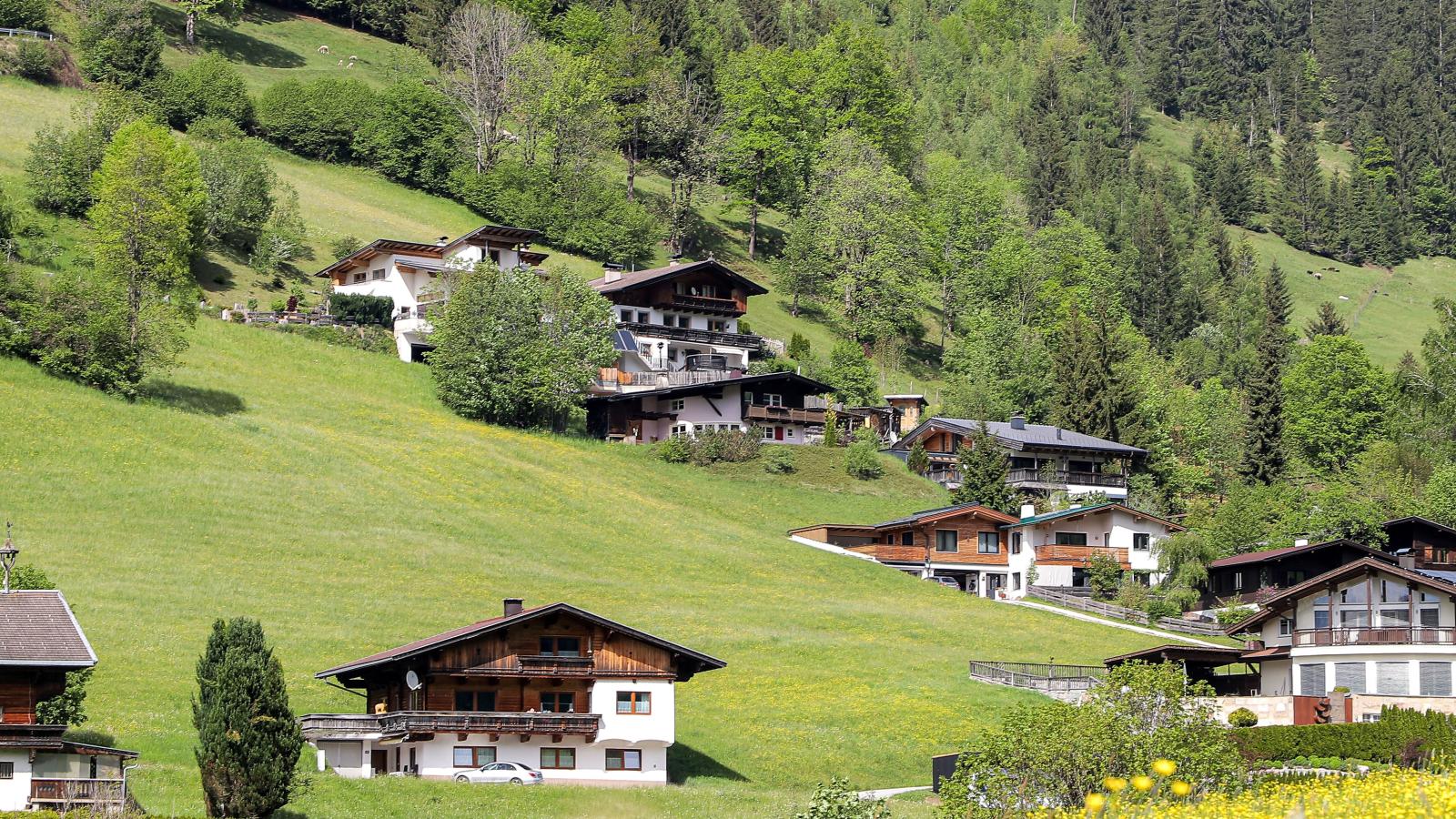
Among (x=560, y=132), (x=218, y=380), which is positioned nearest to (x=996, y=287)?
(x=560, y=132)

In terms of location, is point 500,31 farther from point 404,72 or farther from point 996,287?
point 996,287

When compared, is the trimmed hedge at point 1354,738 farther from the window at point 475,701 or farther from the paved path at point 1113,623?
the window at point 475,701

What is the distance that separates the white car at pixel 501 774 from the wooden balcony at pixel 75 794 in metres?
12.1

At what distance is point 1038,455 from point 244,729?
69997mm

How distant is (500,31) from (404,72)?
47.0 ft

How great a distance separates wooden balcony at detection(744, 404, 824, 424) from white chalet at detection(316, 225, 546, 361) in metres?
19.7

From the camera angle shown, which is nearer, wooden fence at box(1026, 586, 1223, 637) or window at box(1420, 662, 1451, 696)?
window at box(1420, 662, 1451, 696)

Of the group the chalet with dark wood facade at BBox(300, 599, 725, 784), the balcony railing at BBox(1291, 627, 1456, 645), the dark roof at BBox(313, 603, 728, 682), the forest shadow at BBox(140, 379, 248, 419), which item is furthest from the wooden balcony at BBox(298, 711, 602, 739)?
the forest shadow at BBox(140, 379, 248, 419)

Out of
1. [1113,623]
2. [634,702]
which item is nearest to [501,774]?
[634,702]

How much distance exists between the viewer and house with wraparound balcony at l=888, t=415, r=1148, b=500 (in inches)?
4058

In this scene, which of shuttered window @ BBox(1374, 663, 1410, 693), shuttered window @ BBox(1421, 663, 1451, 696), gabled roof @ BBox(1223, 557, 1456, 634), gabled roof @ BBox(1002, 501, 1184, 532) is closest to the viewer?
shuttered window @ BBox(1421, 663, 1451, 696)

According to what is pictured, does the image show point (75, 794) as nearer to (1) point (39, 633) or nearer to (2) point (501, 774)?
(1) point (39, 633)

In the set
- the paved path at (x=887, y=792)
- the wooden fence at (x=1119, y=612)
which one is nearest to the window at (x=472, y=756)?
the paved path at (x=887, y=792)

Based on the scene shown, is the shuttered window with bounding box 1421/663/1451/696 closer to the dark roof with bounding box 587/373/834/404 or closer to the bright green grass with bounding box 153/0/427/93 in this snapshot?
the dark roof with bounding box 587/373/834/404
